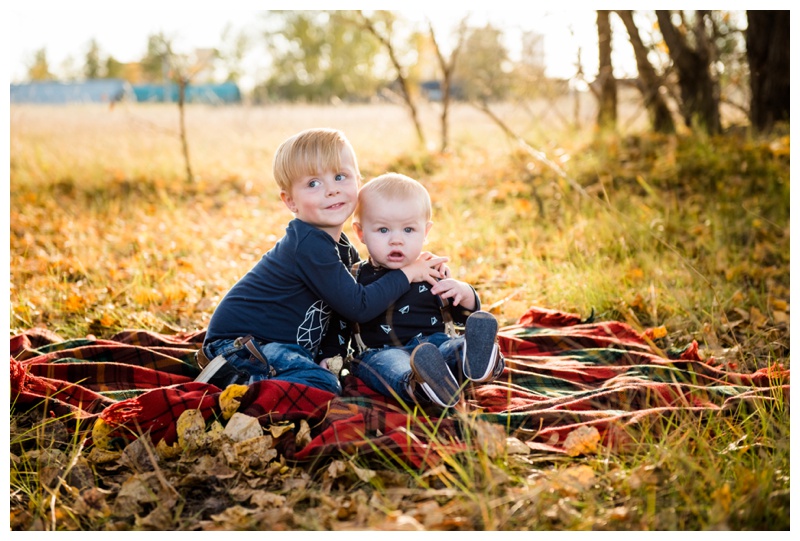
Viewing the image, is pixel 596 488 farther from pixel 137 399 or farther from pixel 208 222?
pixel 208 222

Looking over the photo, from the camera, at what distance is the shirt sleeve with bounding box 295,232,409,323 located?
269 cm

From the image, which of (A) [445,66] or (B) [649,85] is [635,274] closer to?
(B) [649,85]

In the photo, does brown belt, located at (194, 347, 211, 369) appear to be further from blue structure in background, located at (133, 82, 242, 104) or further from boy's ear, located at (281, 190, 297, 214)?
blue structure in background, located at (133, 82, 242, 104)

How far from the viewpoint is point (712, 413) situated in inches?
97.3

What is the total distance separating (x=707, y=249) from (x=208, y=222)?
399cm

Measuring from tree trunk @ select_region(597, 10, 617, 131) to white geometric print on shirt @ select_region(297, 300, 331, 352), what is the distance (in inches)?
200

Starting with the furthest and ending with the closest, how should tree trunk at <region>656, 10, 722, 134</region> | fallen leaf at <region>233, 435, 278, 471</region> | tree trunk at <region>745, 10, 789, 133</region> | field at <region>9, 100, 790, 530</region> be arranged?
tree trunk at <region>656, 10, 722, 134</region>, tree trunk at <region>745, 10, 789, 133</region>, fallen leaf at <region>233, 435, 278, 471</region>, field at <region>9, 100, 790, 530</region>

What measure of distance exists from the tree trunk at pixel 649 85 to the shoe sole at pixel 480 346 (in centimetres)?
544

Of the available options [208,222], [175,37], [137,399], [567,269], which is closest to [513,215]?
[567,269]

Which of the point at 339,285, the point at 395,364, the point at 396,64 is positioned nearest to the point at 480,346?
the point at 395,364

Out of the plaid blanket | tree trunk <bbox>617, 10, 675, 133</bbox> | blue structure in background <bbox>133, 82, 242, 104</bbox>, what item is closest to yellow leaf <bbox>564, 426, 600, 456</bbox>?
the plaid blanket

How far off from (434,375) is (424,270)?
49cm

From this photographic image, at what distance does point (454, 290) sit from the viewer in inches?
111
